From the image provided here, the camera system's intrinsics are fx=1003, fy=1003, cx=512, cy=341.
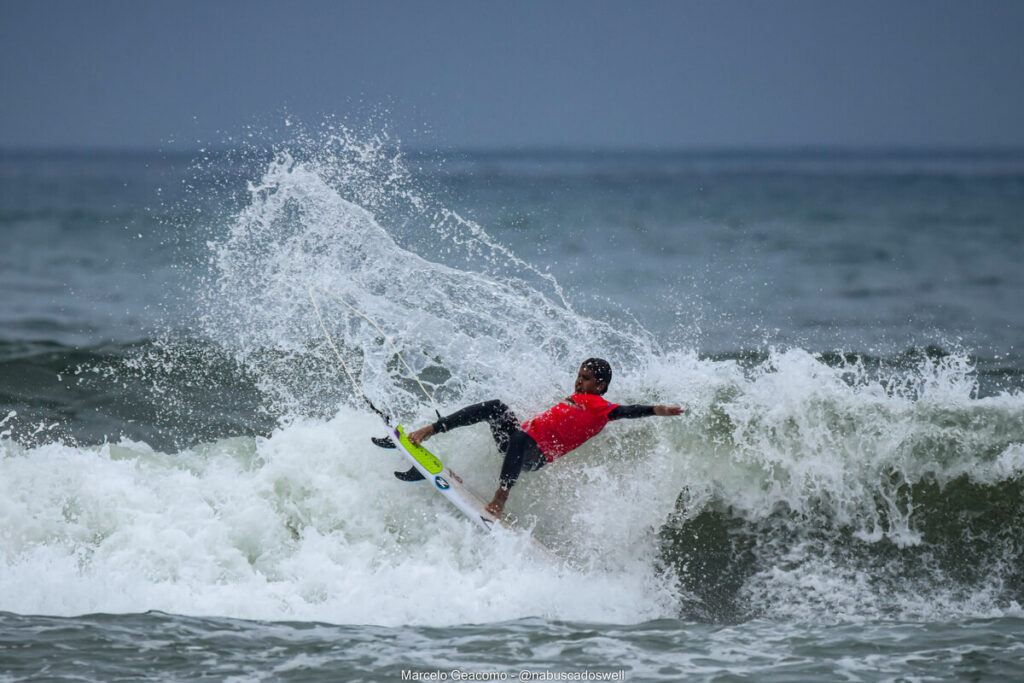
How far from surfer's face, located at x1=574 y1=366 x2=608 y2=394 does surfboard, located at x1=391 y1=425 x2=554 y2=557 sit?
1.18m

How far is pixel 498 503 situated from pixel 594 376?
1.21 m

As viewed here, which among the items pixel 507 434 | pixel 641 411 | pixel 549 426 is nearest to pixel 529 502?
pixel 507 434

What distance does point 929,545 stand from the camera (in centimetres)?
799

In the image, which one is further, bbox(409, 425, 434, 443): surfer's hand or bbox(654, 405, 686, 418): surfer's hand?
bbox(409, 425, 434, 443): surfer's hand

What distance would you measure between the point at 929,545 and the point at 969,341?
31.8 feet

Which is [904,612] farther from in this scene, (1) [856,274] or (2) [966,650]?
(1) [856,274]

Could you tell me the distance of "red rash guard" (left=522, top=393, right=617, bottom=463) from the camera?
24.7 feet

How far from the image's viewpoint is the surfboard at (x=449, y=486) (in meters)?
7.65

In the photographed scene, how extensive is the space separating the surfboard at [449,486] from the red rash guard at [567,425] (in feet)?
2.04

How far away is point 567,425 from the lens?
25.0ft

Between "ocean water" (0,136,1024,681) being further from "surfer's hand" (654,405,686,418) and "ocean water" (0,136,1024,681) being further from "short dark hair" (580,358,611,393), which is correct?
"surfer's hand" (654,405,686,418)

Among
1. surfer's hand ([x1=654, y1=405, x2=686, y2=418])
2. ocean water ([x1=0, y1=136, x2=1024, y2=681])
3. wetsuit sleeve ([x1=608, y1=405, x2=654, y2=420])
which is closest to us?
ocean water ([x1=0, y1=136, x2=1024, y2=681])

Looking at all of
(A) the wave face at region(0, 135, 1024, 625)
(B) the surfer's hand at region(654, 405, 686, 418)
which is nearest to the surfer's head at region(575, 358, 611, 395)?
(B) the surfer's hand at region(654, 405, 686, 418)

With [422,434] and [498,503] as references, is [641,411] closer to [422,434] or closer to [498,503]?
[498,503]
